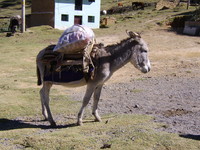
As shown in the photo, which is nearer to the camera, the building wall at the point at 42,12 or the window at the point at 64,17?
the building wall at the point at 42,12

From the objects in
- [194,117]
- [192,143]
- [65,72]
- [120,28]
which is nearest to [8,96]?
[65,72]

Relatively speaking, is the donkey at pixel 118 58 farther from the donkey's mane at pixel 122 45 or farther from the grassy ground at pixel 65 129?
the grassy ground at pixel 65 129

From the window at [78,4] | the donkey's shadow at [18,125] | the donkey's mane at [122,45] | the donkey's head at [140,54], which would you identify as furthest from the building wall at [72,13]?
the donkey's head at [140,54]

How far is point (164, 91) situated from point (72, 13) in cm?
2727

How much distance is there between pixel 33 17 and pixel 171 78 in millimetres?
26608

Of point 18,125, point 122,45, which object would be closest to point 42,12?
point 18,125

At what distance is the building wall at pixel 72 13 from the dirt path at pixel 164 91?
17932mm

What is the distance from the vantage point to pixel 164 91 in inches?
473

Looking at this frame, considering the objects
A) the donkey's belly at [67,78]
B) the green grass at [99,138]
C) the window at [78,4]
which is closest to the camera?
the green grass at [99,138]

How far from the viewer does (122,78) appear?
14680 millimetres

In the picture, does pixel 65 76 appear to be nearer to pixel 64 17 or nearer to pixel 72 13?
pixel 64 17

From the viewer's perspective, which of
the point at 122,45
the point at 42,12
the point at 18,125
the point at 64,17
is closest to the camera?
the point at 122,45

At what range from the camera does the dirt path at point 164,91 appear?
872cm

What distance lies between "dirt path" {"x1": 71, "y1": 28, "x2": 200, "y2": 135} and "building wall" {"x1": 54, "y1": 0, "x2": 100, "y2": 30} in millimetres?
17932
